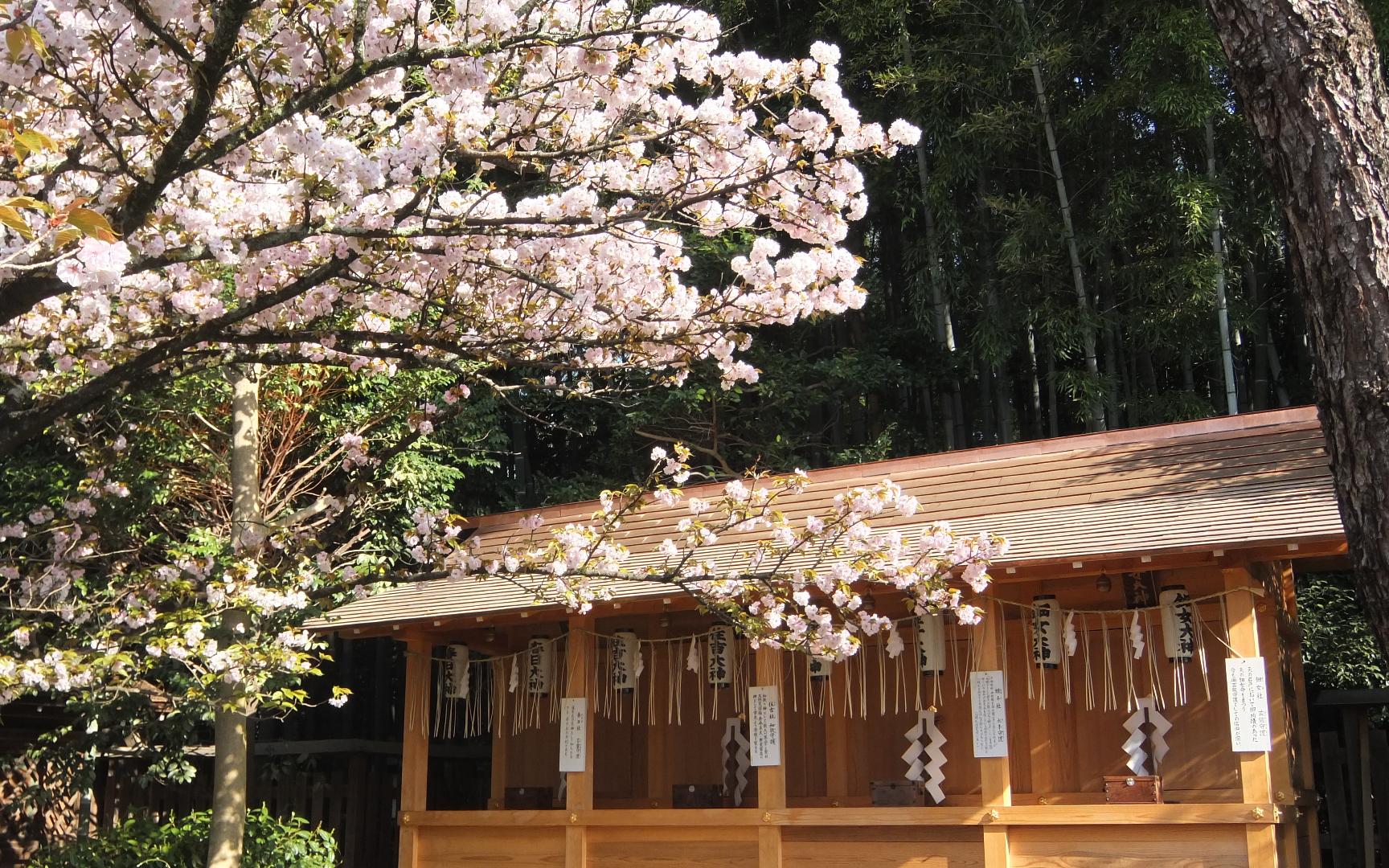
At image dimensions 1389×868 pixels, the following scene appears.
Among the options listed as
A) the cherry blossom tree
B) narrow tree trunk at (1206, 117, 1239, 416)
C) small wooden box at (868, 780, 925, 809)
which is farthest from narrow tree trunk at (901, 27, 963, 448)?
the cherry blossom tree

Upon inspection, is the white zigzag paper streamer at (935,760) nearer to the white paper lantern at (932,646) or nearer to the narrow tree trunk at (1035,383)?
the white paper lantern at (932,646)

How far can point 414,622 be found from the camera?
8.08 meters

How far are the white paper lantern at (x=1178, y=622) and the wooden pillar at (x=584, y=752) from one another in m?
3.30

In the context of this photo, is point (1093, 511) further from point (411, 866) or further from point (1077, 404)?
point (1077, 404)

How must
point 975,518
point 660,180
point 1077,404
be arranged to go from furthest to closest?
point 1077,404 → point 975,518 → point 660,180

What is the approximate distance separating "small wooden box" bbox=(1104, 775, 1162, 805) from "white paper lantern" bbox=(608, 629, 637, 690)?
10.1ft

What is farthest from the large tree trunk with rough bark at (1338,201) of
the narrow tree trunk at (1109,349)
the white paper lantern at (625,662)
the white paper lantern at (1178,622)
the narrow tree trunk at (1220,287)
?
the narrow tree trunk at (1109,349)

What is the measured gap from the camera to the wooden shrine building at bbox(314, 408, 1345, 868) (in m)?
6.16

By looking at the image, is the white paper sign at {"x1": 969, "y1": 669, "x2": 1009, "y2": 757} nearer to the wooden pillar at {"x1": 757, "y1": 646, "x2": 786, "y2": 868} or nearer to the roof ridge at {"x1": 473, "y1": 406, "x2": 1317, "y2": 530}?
the wooden pillar at {"x1": 757, "y1": 646, "x2": 786, "y2": 868}

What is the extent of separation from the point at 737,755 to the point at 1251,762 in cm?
370

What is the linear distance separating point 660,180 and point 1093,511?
317 centimetres

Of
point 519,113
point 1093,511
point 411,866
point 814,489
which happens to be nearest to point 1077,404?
point 814,489

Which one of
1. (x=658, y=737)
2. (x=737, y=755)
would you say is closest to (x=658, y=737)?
(x=658, y=737)

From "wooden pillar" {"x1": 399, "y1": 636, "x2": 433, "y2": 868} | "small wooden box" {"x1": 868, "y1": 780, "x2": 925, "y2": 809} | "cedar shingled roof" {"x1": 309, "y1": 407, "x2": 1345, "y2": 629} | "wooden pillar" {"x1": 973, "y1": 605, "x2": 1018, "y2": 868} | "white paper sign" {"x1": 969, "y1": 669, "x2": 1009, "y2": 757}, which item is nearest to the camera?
"cedar shingled roof" {"x1": 309, "y1": 407, "x2": 1345, "y2": 629}
